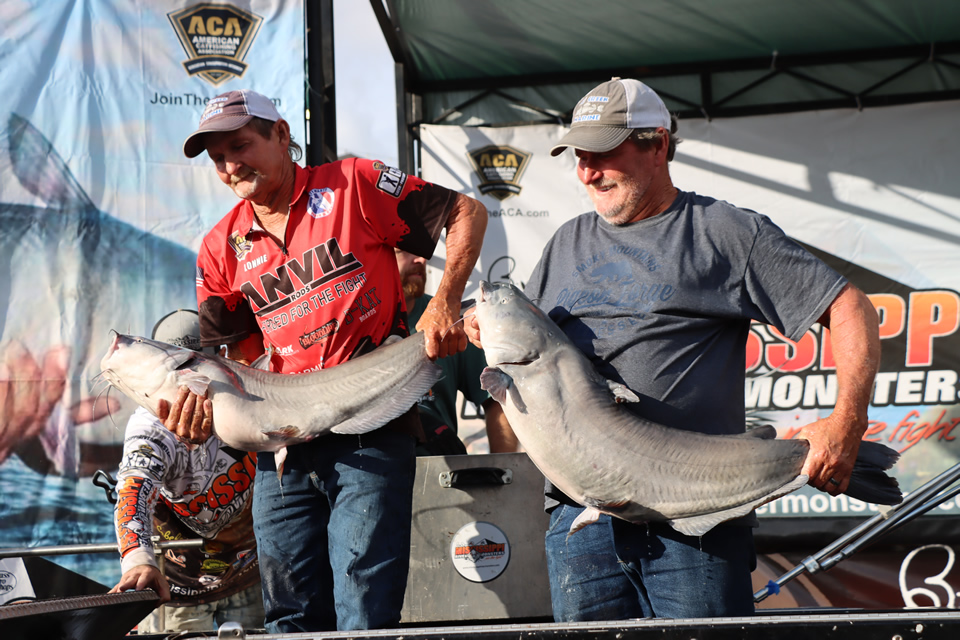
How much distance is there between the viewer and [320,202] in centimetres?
251

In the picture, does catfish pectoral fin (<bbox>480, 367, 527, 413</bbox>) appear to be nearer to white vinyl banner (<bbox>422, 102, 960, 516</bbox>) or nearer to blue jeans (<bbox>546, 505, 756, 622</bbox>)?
blue jeans (<bbox>546, 505, 756, 622</bbox>)

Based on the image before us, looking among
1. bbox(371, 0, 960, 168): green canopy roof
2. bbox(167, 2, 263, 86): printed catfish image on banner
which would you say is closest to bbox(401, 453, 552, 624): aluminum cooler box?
bbox(167, 2, 263, 86): printed catfish image on banner

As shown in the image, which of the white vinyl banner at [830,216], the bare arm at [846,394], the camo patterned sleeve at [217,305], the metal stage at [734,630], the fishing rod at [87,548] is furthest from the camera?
the white vinyl banner at [830,216]

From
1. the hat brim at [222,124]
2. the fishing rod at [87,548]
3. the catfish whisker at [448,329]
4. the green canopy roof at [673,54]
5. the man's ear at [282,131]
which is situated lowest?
the fishing rod at [87,548]

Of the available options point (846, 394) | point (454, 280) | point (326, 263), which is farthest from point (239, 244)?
point (846, 394)

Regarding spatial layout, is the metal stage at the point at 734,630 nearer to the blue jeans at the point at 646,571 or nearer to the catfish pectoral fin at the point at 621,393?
the blue jeans at the point at 646,571

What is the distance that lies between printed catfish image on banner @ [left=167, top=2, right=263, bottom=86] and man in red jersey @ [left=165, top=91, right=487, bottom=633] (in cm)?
171

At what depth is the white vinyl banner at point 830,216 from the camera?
5.20m

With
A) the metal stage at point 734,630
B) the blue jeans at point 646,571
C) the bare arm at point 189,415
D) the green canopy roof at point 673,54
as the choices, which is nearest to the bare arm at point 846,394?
the blue jeans at point 646,571

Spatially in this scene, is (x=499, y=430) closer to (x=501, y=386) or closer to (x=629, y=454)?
(x=501, y=386)

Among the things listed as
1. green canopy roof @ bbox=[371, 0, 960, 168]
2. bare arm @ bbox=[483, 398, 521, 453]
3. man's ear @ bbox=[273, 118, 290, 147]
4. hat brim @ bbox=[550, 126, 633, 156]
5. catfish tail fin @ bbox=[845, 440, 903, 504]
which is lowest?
catfish tail fin @ bbox=[845, 440, 903, 504]

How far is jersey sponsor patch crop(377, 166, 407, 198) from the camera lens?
2539 millimetres

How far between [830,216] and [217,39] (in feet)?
14.0

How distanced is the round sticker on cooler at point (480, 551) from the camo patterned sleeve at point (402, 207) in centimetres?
112
